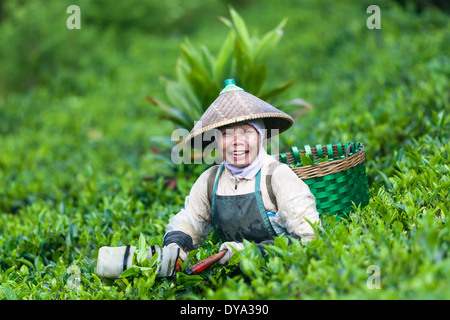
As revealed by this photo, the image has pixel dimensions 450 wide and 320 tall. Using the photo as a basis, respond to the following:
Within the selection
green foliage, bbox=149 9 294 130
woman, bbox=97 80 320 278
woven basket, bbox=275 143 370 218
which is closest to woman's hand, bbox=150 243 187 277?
woman, bbox=97 80 320 278

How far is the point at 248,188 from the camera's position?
2.38m

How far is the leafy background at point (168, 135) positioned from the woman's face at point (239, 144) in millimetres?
460

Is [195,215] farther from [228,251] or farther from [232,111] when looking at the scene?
[232,111]

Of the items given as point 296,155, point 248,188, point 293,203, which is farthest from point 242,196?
point 296,155

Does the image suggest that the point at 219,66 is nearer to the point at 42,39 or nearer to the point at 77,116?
the point at 77,116

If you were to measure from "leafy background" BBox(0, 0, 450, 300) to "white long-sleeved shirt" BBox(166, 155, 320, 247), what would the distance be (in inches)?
3.8

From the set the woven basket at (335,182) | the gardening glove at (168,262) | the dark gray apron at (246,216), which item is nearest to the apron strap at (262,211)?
the dark gray apron at (246,216)

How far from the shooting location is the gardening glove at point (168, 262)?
2176 mm

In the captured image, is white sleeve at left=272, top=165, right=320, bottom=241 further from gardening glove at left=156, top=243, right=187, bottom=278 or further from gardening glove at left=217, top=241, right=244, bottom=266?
gardening glove at left=156, top=243, right=187, bottom=278

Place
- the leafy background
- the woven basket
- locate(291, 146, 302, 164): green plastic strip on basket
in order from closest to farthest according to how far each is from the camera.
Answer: the leafy background, the woven basket, locate(291, 146, 302, 164): green plastic strip on basket

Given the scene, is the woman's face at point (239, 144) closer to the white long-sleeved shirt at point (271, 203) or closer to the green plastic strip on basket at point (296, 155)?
the white long-sleeved shirt at point (271, 203)

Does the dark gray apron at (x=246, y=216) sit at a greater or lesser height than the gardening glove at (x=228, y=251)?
greater

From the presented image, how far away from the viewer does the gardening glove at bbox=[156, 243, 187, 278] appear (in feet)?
7.14
